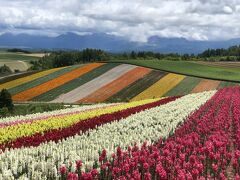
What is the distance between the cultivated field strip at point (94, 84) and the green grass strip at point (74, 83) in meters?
1.35

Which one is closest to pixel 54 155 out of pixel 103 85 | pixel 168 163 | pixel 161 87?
pixel 168 163

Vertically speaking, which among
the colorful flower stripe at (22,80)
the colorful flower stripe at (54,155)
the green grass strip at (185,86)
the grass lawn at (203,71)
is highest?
the colorful flower stripe at (54,155)

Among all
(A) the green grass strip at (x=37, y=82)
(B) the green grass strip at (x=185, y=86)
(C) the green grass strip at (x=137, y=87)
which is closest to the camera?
(C) the green grass strip at (x=137, y=87)

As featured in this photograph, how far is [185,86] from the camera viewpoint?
73.2m

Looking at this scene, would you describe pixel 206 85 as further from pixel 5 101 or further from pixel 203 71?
pixel 5 101

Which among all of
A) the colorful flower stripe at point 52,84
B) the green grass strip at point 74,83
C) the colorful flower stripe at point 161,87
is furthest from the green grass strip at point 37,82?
the colorful flower stripe at point 161,87

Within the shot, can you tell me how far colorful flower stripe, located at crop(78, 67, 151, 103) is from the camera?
67.4 meters

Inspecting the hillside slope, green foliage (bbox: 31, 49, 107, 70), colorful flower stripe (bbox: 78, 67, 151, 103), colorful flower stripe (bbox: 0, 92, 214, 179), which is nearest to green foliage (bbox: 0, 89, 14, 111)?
the hillside slope

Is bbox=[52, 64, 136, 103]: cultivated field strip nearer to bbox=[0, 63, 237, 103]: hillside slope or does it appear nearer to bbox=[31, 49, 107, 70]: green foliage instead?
bbox=[0, 63, 237, 103]: hillside slope

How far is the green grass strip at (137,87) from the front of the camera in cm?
6612

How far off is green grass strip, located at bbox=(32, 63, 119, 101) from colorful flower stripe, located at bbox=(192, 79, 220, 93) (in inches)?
854

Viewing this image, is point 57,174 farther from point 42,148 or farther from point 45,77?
point 45,77

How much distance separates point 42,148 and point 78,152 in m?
1.20

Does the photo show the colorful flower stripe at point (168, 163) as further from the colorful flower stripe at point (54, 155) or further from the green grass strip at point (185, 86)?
the green grass strip at point (185, 86)
